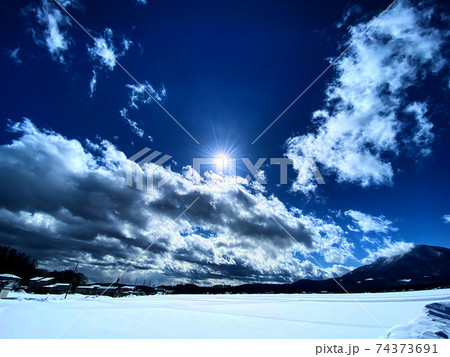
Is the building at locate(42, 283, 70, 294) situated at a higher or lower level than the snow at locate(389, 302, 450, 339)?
lower

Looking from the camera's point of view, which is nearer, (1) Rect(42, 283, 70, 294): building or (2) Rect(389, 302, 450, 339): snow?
(2) Rect(389, 302, 450, 339): snow

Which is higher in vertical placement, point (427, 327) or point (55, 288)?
point (427, 327)

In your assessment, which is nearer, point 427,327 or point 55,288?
point 427,327

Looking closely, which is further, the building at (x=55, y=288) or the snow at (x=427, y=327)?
the building at (x=55, y=288)

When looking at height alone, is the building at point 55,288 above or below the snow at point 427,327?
below
